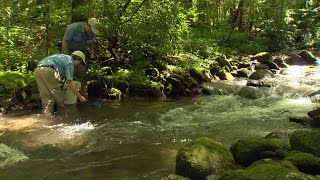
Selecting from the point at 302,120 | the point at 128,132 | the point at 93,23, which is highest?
the point at 93,23

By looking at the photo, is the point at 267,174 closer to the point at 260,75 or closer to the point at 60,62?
the point at 60,62

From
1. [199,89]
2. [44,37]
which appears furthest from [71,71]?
[199,89]

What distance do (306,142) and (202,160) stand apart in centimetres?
157

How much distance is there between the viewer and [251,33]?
2281 centimetres

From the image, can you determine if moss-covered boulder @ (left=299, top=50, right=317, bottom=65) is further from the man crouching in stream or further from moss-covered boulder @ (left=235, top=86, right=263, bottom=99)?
the man crouching in stream

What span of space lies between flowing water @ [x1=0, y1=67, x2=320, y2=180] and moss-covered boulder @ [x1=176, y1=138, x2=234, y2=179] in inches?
14.5

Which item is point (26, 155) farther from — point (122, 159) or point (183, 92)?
point (183, 92)

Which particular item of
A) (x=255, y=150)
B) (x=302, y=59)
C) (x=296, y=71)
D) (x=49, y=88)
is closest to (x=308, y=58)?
(x=302, y=59)

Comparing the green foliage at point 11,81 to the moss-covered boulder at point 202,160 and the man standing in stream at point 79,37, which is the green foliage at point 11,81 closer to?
the man standing in stream at point 79,37

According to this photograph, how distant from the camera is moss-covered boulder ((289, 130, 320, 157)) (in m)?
5.40

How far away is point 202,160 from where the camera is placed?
Answer: 4.99 m

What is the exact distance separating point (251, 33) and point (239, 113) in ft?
47.4

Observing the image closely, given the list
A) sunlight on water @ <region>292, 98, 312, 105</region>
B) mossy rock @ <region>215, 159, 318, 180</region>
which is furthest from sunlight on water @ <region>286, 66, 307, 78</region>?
mossy rock @ <region>215, 159, 318, 180</region>

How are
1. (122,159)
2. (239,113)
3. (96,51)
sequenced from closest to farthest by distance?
(122,159) < (239,113) < (96,51)
